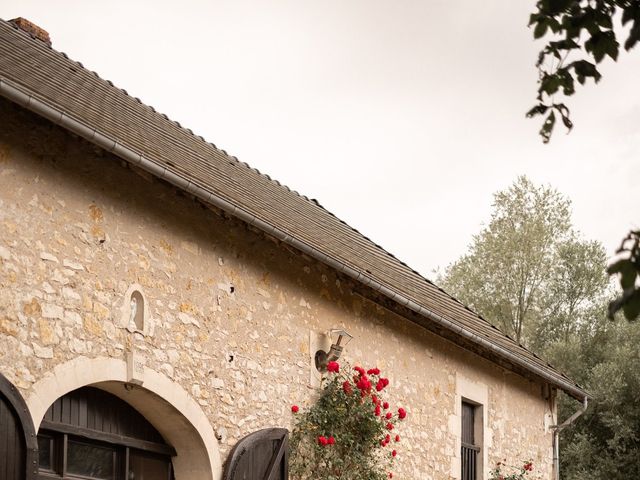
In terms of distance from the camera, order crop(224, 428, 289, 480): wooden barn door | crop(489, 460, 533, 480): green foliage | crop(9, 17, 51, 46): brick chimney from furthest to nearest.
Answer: crop(489, 460, 533, 480): green foliage < crop(9, 17, 51, 46): brick chimney < crop(224, 428, 289, 480): wooden barn door

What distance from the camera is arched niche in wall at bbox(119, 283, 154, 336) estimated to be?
781cm

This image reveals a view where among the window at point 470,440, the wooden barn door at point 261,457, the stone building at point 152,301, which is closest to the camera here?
the stone building at point 152,301

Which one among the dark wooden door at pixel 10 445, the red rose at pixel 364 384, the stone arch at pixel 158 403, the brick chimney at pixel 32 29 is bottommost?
the dark wooden door at pixel 10 445

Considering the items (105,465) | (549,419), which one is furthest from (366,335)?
(549,419)

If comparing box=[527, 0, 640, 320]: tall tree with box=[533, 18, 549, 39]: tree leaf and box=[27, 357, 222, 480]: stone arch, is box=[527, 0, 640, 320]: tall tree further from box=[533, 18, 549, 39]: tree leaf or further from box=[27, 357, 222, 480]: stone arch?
box=[27, 357, 222, 480]: stone arch

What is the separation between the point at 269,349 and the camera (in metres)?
9.28

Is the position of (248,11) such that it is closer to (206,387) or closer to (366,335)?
(366,335)

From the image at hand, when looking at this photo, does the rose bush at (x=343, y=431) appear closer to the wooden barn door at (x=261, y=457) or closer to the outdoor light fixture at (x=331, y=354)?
the outdoor light fixture at (x=331, y=354)

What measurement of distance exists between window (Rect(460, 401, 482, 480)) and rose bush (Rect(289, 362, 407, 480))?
7.03 feet

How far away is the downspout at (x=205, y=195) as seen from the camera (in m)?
6.49

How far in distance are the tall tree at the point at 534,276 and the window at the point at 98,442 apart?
15860 mm

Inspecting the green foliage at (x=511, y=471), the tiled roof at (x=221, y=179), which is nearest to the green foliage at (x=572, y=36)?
the tiled roof at (x=221, y=179)

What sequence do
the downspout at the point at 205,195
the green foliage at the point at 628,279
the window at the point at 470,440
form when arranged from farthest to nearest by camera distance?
the window at the point at 470,440, the downspout at the point at 205,195, the green foliage at the point at 628,279

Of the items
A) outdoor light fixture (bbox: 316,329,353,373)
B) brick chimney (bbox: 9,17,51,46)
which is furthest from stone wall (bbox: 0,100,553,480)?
brick chimney (bbox: 9,17,51,46)
